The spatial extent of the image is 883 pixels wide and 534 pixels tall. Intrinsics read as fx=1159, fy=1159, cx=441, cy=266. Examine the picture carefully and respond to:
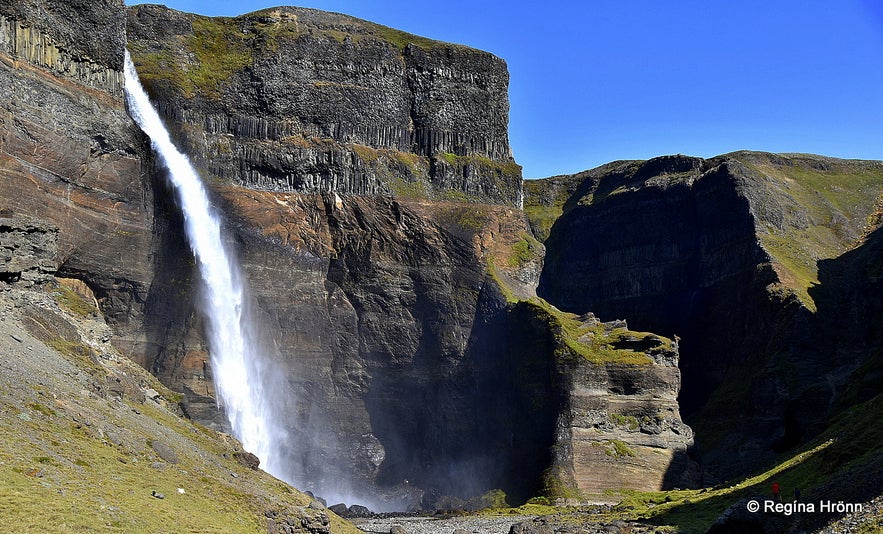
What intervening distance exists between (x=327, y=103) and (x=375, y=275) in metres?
18.4

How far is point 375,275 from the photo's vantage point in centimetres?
11344

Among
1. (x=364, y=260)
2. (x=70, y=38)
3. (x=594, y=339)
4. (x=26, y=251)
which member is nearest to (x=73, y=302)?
(x=26, y=251)

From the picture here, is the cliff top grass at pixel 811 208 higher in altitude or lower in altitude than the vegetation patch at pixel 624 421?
higher

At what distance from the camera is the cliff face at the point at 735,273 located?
125188 mm

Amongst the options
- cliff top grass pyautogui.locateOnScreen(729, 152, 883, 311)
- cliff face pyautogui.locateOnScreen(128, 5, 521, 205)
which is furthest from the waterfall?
cliff top grass pyautogui.locateOnScreen(729, 152, 883, 311)

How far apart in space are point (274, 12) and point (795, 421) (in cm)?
6875

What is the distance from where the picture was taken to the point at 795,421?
119250mm

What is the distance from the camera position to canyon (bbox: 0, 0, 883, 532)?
296ft

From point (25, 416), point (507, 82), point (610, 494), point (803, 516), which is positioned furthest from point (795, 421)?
point (25, 416)

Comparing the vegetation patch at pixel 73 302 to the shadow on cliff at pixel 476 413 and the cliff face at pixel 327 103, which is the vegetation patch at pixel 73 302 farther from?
the shadow on cliff at pixel 476 413

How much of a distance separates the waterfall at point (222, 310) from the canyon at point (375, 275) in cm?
184

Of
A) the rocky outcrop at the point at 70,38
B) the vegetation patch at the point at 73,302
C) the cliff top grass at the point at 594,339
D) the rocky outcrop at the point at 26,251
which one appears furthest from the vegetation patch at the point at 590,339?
the rocky outcrop at the point at 26,251

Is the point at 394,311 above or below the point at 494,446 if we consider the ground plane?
above

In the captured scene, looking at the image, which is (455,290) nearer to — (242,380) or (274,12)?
(242,380)
